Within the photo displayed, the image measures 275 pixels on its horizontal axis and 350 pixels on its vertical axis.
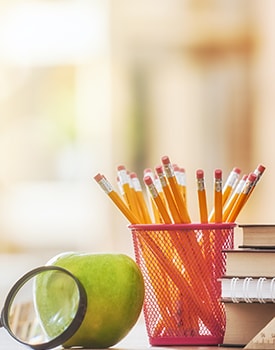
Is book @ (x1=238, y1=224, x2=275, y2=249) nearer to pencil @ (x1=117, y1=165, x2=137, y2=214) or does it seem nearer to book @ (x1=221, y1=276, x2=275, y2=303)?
book @ (x1=221, y1=276, x2=275, y2=303)

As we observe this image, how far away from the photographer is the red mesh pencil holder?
100cm

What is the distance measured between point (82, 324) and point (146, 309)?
0.11 meters

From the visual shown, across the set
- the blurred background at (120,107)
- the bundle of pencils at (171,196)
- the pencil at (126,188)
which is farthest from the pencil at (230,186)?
the blurred background at (120,107)

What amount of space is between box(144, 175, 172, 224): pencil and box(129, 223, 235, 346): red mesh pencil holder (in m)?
0.01

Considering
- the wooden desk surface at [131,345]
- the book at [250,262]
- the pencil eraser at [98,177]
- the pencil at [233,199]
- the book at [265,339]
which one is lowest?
the wooden desk surface at [131,345]

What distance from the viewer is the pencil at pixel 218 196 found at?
3.30 ft

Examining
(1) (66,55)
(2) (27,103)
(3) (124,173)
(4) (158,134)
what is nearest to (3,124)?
(2) (27,103)

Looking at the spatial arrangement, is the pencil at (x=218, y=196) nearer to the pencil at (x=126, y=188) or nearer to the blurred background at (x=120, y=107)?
the pencil at (x=126, y=188)

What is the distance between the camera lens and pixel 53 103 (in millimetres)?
2754

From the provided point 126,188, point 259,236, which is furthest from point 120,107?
point 259,236

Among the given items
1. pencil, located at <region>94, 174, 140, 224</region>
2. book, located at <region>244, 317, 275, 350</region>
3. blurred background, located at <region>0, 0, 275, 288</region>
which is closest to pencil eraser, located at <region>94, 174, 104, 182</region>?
pencil, located at <region>94, 174, 140, 224</region>

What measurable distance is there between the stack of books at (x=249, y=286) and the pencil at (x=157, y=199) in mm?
87

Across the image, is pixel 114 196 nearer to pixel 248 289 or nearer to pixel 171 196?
pixel 171 196

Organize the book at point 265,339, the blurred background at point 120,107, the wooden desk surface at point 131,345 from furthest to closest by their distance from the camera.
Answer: the blurred background at point 120,107 < the wooden desk surface at point 131,345 < the book at point 265,339
